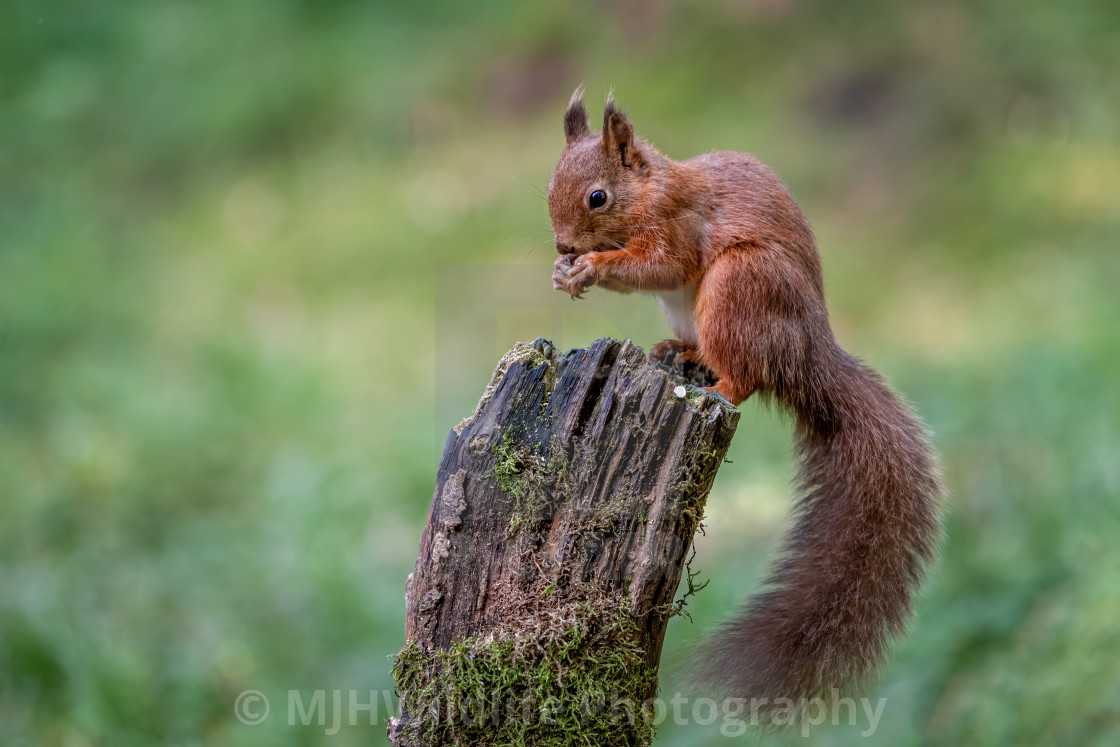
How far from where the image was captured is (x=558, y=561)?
6.29 ft

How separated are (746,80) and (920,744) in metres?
5.94

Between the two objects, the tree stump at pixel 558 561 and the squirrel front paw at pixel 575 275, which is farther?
the squirrel front paw at pixel 575 275

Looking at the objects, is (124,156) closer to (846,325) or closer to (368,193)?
(368,193)

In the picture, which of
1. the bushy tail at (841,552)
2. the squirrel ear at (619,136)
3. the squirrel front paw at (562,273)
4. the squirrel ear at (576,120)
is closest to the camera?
the bushy tail at (841,552)

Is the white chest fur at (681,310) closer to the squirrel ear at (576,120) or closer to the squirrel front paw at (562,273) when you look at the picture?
the squirrel front paw at (562,273)

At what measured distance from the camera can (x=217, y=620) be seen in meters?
4.17

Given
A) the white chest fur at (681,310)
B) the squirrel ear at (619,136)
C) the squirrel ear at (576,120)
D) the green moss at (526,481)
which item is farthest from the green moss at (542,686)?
the squirrel ear at (576,120)

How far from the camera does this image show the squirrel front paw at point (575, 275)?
2385mm

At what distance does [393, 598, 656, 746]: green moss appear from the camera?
1.88 m

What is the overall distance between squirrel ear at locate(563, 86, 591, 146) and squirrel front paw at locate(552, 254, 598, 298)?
445mm

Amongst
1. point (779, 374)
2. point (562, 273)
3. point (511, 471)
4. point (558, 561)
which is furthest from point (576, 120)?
point (558, 561)

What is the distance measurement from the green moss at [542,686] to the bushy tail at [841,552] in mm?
275

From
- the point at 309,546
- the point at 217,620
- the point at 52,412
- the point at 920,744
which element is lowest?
the point at 920,744

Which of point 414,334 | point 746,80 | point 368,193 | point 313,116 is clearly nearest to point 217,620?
point 414,334
